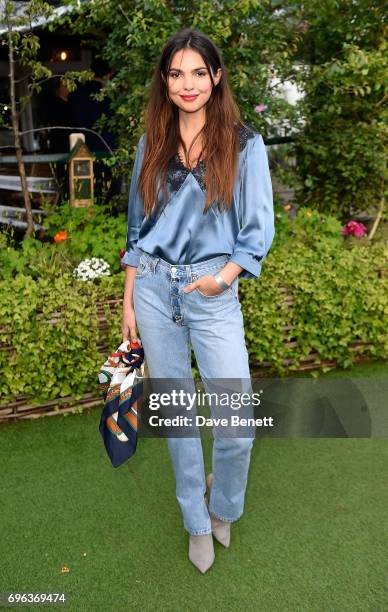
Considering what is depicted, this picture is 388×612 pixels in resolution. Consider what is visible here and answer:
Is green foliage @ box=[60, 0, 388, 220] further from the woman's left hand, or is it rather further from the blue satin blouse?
the woman's left hand

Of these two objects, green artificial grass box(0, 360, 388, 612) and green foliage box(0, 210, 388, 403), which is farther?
green foliage box(0, 210, 388, 403)

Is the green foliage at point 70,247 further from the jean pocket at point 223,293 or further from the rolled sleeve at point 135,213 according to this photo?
the jean pocket at point 223,293

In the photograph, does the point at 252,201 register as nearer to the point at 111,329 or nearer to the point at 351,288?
the point at 111,329

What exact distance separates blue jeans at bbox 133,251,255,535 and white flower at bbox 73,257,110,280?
5.99ft

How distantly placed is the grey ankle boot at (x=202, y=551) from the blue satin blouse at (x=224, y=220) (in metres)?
1.07

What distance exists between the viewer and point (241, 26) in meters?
4.88

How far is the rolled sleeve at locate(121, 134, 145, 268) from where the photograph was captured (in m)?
2.45

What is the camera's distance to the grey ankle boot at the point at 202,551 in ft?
8.54

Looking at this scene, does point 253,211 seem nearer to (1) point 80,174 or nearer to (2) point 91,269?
(2) point 91,269

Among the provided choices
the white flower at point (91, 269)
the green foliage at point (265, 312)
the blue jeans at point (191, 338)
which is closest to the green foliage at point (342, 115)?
the green foliage at point (265, 312)

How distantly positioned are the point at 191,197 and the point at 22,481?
71.3 inches

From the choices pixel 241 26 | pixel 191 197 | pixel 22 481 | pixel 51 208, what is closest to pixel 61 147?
pixel 51 208

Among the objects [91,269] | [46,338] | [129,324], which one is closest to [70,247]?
[91,269]

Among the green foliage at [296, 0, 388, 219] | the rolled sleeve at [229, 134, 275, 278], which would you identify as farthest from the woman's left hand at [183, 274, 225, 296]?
the green foliage at [296, 0, 388, 219]
